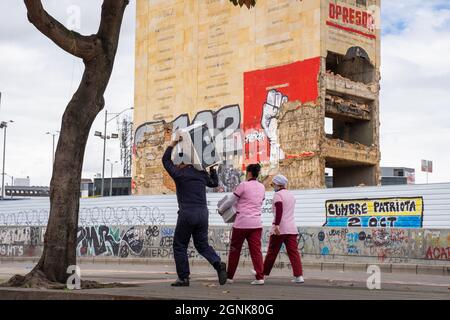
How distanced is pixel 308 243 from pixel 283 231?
40.6 ft

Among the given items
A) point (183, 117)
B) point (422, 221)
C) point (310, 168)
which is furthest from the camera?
point (183, 117)

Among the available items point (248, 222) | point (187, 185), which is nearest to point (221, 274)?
point (248, 222)

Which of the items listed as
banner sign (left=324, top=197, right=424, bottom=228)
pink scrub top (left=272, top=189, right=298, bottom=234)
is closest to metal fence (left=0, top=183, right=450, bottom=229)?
banner sign (left=324, top=197, right=424, bottom=228)

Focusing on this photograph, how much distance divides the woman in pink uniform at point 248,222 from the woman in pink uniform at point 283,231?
0.72m

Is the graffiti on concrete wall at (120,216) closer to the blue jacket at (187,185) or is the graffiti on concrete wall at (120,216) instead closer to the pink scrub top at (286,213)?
the pink scrub top at (286,213)

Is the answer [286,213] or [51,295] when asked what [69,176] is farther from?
[286,213]

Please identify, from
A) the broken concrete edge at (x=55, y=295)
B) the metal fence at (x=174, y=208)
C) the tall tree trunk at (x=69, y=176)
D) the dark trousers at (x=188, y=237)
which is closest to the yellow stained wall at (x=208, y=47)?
the metal fence at (x=174, y=208)

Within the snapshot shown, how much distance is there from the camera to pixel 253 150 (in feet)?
149

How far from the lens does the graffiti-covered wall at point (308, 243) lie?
2073 cm

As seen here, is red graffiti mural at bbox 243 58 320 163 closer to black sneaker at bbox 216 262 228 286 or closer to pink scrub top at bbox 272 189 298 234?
pink scrub top at bbox 272 189 298 234

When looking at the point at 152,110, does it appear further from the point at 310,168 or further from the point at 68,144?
the point at 68,144
